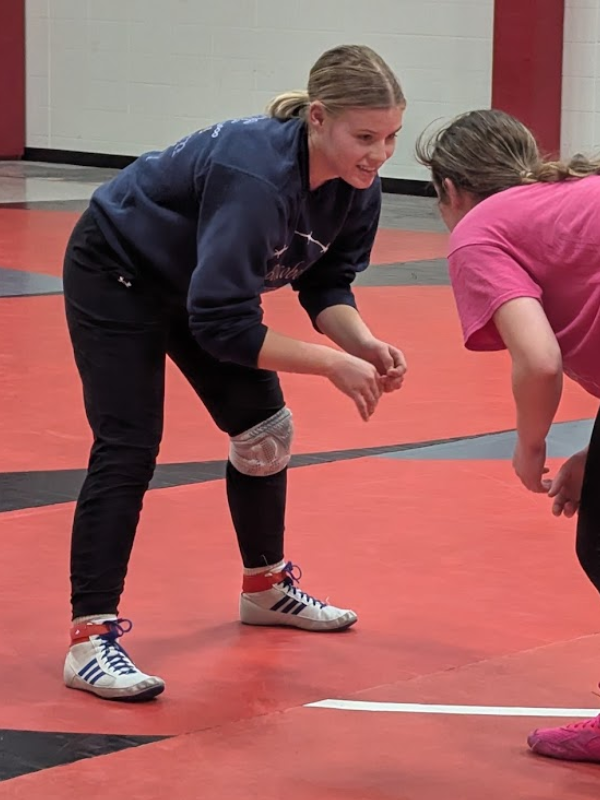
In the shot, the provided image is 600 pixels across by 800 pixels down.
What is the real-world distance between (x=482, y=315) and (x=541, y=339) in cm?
12

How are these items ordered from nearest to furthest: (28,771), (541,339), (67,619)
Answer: (541,339), (28,771), (67,619)

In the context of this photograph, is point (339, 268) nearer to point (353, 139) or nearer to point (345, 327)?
point (345, 327)

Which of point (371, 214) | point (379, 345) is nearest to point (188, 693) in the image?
point (379, 345)

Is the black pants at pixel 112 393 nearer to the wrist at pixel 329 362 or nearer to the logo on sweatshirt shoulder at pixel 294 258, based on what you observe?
the logo on sweatshirt shoulder at pixel 294 258

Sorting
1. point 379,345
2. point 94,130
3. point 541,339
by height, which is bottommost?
point 94,130

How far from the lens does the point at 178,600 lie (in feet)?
13.0

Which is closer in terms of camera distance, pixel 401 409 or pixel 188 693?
pixel 188 693

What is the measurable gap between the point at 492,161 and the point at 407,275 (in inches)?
260

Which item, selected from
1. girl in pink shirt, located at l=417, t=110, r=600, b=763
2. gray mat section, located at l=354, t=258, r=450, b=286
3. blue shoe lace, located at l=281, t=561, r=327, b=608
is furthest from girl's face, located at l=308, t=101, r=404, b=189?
gray mat section, located at l=354, t=258, r=450, b=286

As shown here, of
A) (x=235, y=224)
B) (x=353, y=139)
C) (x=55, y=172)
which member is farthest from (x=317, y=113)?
(x=55, y=172)

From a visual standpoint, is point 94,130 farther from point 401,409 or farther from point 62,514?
point 62,514

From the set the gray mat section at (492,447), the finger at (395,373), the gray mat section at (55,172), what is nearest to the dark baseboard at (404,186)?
the gray mat section at (55,172)

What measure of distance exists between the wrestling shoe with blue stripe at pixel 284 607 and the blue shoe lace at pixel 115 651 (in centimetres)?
43

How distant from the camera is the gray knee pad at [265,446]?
362 cm
